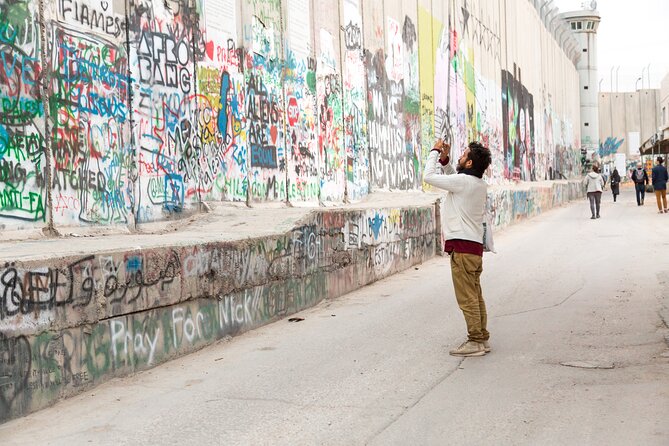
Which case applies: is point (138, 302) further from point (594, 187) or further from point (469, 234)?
point (594, 187)

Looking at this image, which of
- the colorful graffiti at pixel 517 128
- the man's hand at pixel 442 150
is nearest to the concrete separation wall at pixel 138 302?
the man's hand at pixel 442 150

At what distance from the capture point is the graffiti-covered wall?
9.01 meters

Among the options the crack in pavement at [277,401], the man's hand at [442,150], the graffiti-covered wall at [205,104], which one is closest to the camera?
the crack in pavement at [277,401]

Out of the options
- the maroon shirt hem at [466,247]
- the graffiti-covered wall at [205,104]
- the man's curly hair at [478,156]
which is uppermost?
the graffiti-covered wall at [205,104]

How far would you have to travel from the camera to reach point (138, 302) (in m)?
6.93

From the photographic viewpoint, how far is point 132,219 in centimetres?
1055

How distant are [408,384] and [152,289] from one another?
240cm

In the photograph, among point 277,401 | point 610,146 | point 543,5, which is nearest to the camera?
point 277,401

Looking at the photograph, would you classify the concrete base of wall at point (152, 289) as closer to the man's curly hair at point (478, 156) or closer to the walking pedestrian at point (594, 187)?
the man's curly hair at point (478, 156)

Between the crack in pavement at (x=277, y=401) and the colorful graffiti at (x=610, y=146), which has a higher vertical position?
the colorful graffiti at (x=610, y=146)

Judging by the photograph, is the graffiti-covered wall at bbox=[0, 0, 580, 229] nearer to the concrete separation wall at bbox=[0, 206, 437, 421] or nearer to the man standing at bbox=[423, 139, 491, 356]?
the concrete separation wall at bbox=[0, 206, 437, 421]

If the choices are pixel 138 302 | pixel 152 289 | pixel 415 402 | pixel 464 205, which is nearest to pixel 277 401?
pixel 415 402

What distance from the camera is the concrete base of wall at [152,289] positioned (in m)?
5.73

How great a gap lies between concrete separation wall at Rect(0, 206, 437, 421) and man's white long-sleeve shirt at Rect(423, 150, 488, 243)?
2.40m
